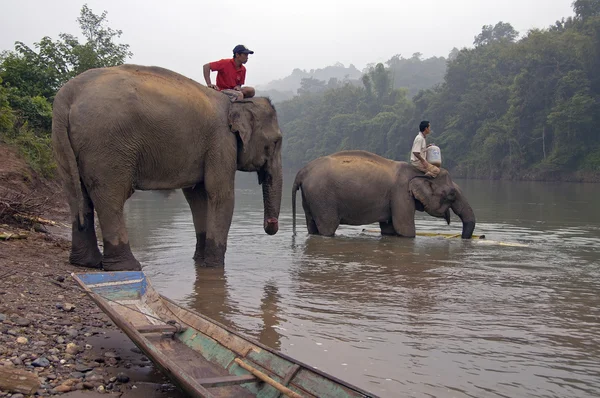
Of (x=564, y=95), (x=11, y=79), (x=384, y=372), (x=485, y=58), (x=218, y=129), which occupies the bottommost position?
(x=384, y=372)

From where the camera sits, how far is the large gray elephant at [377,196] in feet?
41.0

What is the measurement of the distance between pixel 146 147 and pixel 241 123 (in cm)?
136

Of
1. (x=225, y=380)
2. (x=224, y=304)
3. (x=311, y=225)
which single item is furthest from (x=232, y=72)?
(x=225, y=380)

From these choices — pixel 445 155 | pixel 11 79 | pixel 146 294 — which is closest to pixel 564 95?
pixel 445 155

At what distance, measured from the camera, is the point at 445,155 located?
2207 inches

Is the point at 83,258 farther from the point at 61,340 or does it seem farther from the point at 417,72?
the point at 417,72

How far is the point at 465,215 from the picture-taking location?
1251 centimetres

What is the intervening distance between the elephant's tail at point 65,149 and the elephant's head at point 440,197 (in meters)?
6.89

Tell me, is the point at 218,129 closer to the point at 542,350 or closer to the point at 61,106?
the point at 61,106

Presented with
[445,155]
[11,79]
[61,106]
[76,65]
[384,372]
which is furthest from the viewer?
[445,155]

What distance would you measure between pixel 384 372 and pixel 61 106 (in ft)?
15.9

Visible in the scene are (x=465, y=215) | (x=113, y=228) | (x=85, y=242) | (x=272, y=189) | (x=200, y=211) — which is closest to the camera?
(x=113, y=228)

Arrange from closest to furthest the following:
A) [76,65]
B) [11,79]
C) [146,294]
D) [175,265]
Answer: [146,294]
[175,265]
[11,79]
[76,65]

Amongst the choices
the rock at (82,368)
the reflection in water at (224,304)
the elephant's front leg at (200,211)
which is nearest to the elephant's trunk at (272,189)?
the elephant's front leg at (200,211)
